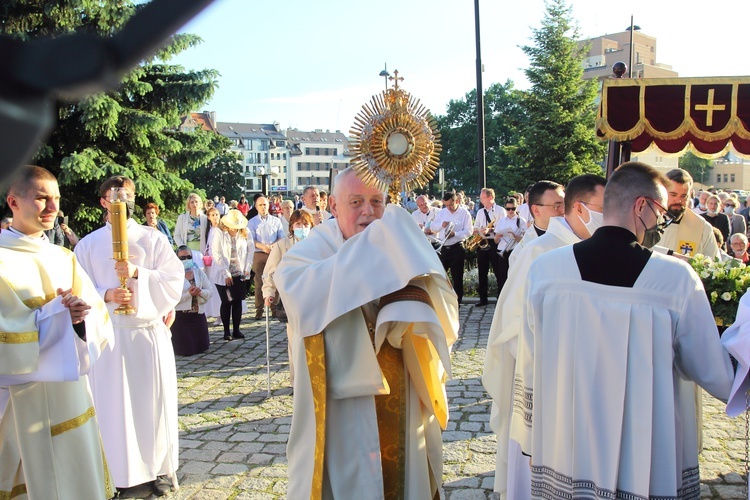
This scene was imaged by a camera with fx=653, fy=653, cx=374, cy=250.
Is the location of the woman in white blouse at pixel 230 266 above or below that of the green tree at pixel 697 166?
below

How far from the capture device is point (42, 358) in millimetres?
3613

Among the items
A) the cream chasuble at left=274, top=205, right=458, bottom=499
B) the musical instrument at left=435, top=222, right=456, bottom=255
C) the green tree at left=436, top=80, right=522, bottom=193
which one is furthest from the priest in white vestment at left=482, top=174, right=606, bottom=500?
the green tree at left=436, top=80, right=522, bottom=193

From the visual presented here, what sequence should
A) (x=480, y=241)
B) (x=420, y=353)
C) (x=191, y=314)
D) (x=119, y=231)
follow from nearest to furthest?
1. (x=420, y=353)
2. (x=119, y=231)
3. (x=191, y=314)
4. (x=480, y=241)

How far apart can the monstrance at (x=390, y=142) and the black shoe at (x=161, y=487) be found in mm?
3114

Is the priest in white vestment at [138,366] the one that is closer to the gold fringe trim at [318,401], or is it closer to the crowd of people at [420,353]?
the crowd of people at [420,353]

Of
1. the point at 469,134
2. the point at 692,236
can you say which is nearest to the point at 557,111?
the point at 692,236

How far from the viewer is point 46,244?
390cm

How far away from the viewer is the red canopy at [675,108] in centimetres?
674

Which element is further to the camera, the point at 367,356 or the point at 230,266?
the point at 230,266

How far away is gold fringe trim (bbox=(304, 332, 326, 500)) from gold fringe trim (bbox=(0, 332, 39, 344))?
63.6 inches

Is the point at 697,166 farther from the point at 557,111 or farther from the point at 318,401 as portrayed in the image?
the point at 318,401

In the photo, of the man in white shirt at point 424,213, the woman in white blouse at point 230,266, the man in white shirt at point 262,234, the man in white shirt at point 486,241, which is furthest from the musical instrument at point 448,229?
the woman in white blouse at point 230,266

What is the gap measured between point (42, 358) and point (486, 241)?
10109 mm

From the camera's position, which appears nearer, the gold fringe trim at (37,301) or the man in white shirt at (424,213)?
the gold fringe trim at (37,301)
